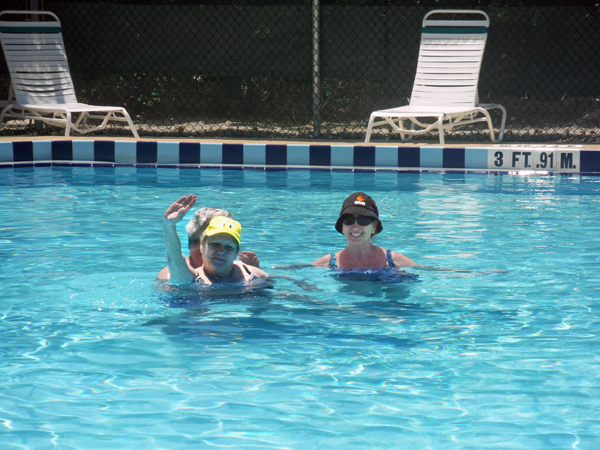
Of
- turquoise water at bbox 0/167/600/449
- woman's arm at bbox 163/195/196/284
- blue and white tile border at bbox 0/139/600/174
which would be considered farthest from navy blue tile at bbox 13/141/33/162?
woman's arm at bbox 163/195/196/284

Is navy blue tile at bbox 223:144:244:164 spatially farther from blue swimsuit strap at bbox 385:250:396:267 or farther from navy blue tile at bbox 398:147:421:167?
blue swimsuit strap at bbox 385:250:396:267

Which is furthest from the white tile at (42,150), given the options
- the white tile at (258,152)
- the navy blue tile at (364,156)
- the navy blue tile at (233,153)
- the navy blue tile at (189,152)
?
the navy blue tile at (364,156)

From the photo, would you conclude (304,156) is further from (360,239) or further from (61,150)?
(360,239)

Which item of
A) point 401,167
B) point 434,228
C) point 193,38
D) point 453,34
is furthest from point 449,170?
point 193,38

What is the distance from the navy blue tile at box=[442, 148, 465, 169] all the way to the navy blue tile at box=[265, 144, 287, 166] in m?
1.78

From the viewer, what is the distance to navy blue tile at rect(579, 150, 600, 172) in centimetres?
889

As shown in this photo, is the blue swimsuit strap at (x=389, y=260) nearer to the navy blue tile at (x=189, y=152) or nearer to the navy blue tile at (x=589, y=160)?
the navy blue tile at (x=589, y=160)

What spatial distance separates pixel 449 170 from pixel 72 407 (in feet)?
22.0

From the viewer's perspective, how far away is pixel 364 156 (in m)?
9.36

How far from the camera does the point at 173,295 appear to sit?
4.39 meters

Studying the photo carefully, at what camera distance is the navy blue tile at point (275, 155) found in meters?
9.52

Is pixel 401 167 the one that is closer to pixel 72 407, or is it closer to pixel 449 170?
pixel 449 170

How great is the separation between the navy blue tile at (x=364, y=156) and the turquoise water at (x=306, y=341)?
2535 mm

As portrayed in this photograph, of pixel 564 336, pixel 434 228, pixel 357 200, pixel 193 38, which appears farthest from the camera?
pixel 193 38
